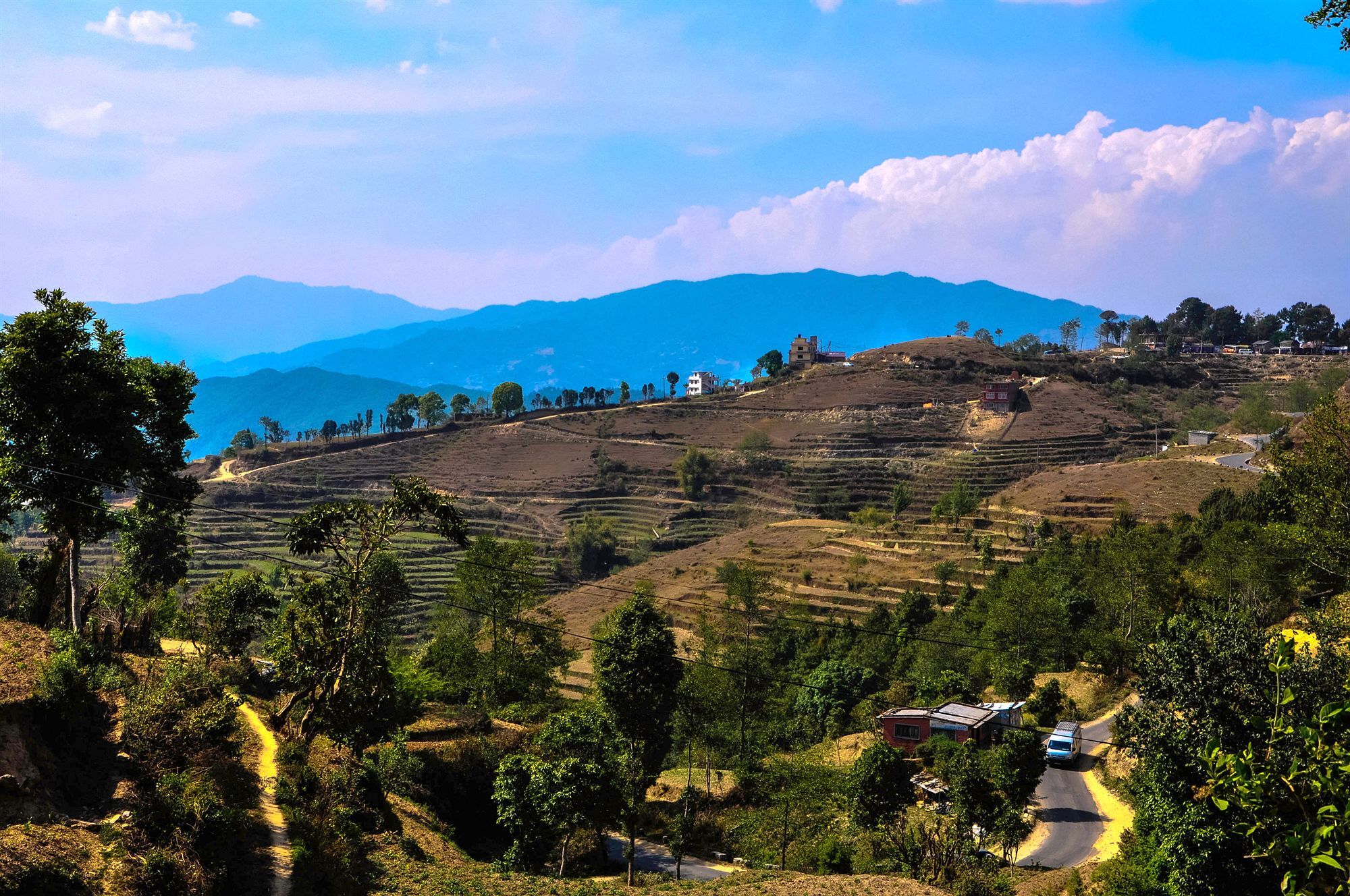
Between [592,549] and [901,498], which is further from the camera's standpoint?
[592,549]

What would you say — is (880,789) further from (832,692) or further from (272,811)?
(832,692)

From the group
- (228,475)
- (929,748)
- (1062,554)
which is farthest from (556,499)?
(929,748)

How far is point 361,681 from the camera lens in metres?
20.0

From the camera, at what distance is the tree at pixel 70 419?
18578 mm

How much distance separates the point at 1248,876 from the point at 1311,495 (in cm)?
1820

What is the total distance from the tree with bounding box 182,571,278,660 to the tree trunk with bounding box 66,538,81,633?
6348mm

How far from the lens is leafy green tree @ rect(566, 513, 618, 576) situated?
88875 millimetres

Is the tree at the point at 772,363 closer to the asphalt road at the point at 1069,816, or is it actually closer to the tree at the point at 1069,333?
the tree at the point at 1069,333

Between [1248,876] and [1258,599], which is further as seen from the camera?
[1258,599]

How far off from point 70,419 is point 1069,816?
2662cm

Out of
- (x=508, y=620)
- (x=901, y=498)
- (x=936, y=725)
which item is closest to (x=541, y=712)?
(x=508, y=620)

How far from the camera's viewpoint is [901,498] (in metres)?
83.0

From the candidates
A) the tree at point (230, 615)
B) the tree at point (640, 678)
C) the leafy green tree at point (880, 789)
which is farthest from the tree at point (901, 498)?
the tree at point (230, 615)

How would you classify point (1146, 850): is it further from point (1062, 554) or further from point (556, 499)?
point (556, 499)
